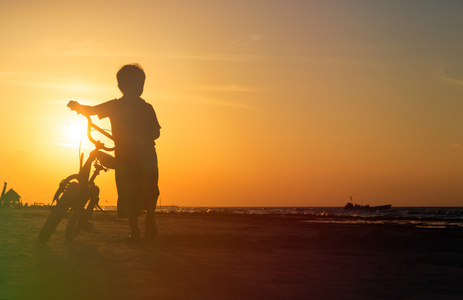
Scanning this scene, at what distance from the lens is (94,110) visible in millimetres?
7973

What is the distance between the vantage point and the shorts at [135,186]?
7910 mm

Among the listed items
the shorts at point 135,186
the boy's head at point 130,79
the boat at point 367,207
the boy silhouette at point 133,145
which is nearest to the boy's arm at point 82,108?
the boy silhouette at point 133,145

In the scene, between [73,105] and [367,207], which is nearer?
[73,105]

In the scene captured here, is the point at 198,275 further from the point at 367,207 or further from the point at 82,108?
the point at 367,207

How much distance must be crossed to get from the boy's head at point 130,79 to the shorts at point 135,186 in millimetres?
1193

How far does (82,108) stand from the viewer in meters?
7.83

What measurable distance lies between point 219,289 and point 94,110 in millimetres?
4818

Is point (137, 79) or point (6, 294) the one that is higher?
point (137, 79)

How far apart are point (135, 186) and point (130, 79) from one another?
1815mm

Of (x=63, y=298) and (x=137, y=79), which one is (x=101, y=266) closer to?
(x=63, y=298)

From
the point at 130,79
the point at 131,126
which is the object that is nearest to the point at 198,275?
the point at 131,126

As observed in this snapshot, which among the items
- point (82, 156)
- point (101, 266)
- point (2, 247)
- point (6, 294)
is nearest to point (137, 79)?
point (82, 156)

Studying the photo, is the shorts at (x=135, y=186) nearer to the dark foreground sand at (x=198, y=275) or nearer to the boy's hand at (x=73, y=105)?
the dark foreground sand at (x=198, y=275)

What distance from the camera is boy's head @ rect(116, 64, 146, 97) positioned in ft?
26.6
